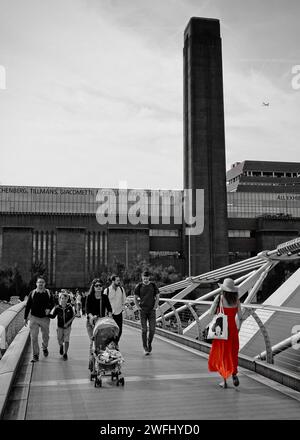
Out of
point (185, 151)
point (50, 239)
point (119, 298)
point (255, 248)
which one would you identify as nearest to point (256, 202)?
point (255, 248)

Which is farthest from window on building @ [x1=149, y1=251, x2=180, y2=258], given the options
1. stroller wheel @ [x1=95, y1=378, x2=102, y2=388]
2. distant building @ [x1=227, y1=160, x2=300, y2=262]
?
stroller wheel @ [x1=95, y1=378, x2=102, y2=388]

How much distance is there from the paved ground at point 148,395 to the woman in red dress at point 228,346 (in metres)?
0.25

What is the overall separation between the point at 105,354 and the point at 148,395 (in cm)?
112

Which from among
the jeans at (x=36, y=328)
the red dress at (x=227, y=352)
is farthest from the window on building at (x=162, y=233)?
the red dress at (x=227, y=352)

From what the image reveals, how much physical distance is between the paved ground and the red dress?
0.27 metres

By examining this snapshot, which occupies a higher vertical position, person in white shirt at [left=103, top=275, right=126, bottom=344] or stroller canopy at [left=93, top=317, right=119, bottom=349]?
person in white shirt at [left=103, top=275, right=126, bottom=344]

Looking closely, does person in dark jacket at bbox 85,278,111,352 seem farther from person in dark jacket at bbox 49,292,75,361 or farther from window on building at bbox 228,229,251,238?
window on building at bbox 228,229,251,238

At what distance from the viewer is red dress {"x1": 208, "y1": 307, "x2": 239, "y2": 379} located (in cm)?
736

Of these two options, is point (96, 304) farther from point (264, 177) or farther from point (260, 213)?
point (264, 177)

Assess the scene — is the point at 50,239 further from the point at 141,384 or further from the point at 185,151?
the point at 141,384

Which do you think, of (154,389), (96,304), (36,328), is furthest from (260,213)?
(154,389)

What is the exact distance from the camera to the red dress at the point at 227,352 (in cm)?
736

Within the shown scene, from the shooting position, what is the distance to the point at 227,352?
7430 mm

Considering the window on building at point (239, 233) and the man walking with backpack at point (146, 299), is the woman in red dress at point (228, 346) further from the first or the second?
the window on building at point (239, 233)
